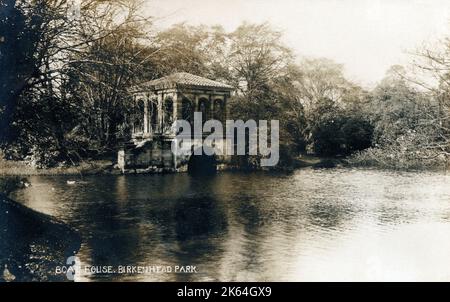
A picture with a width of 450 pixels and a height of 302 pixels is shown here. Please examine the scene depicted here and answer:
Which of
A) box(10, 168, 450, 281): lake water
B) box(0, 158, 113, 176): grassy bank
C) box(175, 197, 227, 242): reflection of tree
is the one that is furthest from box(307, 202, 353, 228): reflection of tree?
box(0, 158, 113, 176): grassy bank

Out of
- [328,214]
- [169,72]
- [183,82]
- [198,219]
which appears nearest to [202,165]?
[183,82]

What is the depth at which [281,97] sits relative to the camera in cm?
1566

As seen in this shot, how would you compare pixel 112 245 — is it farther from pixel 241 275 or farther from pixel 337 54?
pixel 337 54

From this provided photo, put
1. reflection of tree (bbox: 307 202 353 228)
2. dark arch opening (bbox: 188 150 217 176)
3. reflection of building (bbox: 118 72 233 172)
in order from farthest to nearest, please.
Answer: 1. dark arch opening (bbox: 188 150 217 176)
2. reflection of building (bbox: 118 72 233 172)
3. reflection of tree (bbox: 307 202 353 228)

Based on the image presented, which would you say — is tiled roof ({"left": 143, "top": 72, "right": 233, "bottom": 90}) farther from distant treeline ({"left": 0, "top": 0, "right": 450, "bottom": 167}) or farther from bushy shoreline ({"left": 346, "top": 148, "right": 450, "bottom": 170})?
bushy shoreline ({"left": 346, "top": 148, "right": 450, "bottom": 170})

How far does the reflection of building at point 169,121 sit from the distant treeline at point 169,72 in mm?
394

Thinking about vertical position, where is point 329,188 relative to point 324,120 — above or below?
below

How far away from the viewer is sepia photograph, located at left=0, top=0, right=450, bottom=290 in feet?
23.2

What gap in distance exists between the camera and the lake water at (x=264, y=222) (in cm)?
758

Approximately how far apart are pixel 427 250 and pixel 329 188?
7.16 meters

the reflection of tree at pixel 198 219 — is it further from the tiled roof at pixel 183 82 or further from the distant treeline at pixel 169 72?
the tiled roof at pixel 183 82

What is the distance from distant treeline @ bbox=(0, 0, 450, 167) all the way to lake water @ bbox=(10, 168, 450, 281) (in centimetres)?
140

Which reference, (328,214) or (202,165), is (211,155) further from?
(328,214)
